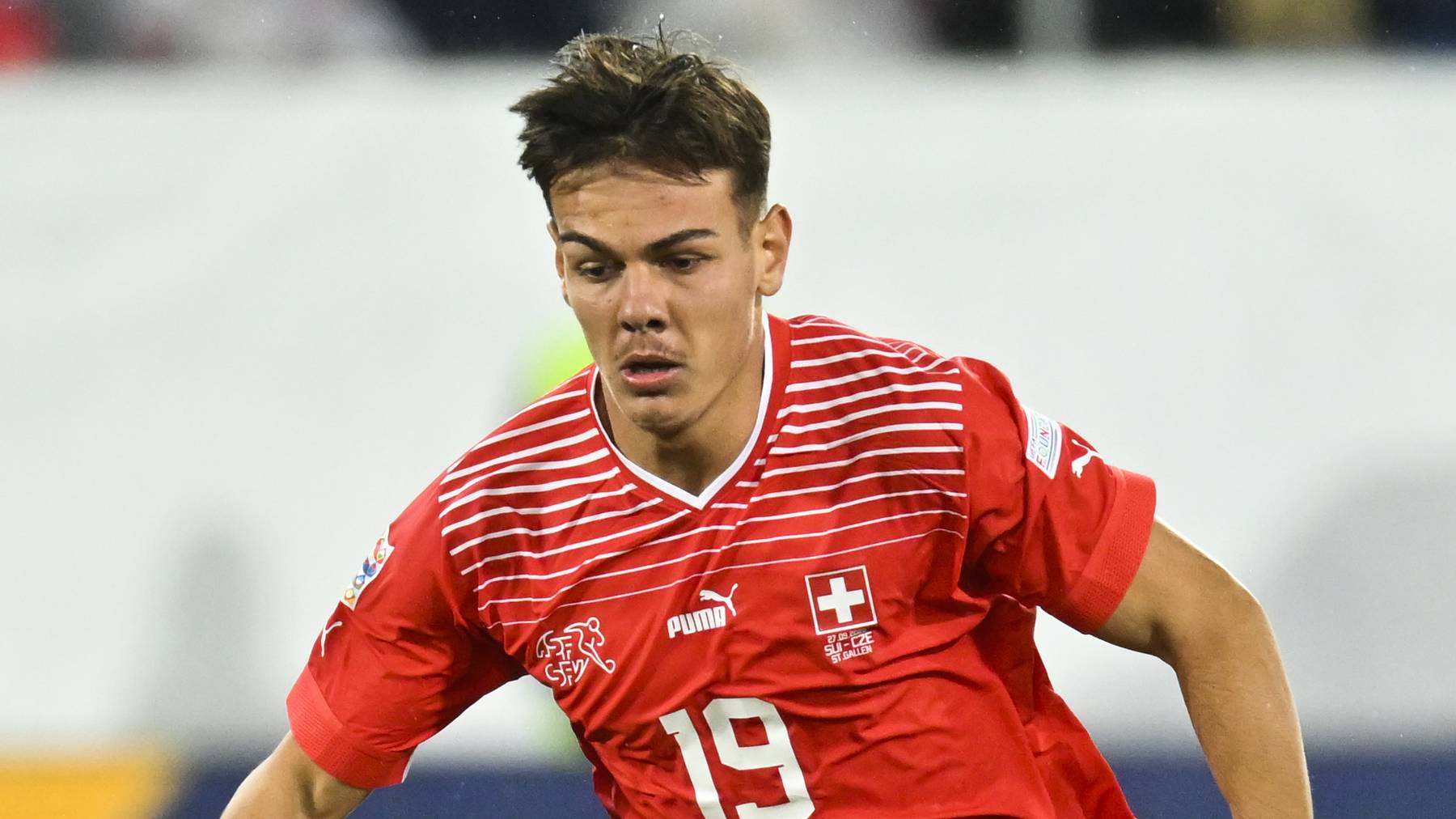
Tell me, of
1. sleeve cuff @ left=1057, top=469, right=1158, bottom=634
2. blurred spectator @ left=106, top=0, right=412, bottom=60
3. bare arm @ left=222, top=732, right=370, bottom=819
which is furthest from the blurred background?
sleeve cuff @ left=1057, top=469, right=1158, bottom=634

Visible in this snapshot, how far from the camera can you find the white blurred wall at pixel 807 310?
340 centimetres

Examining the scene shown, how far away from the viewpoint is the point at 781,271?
1992 millimetres

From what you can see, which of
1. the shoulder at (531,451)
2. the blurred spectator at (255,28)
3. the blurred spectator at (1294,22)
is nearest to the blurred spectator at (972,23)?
the blurred spectator at (1294,22)

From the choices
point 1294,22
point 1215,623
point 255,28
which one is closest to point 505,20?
point 255,28

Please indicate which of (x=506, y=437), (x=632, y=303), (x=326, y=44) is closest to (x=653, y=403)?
(x=632, y=303)

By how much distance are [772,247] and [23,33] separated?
6.97 feet

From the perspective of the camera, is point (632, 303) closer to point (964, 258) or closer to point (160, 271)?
point (964, 258)

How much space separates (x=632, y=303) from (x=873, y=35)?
1.76 m

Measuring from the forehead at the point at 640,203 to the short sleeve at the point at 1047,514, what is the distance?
353 millimetres

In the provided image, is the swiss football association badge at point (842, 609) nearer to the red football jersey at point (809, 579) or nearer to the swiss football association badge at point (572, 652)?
the red football jersey at point (809, 579)

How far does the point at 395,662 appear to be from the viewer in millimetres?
2045

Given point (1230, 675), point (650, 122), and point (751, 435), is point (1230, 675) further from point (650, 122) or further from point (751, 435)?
point (650, 122)

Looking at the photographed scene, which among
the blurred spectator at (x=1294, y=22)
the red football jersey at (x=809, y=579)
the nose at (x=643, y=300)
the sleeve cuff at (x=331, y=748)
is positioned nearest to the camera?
the nose at (x=643, y=300)

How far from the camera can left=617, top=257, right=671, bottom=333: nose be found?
1.80 meters
